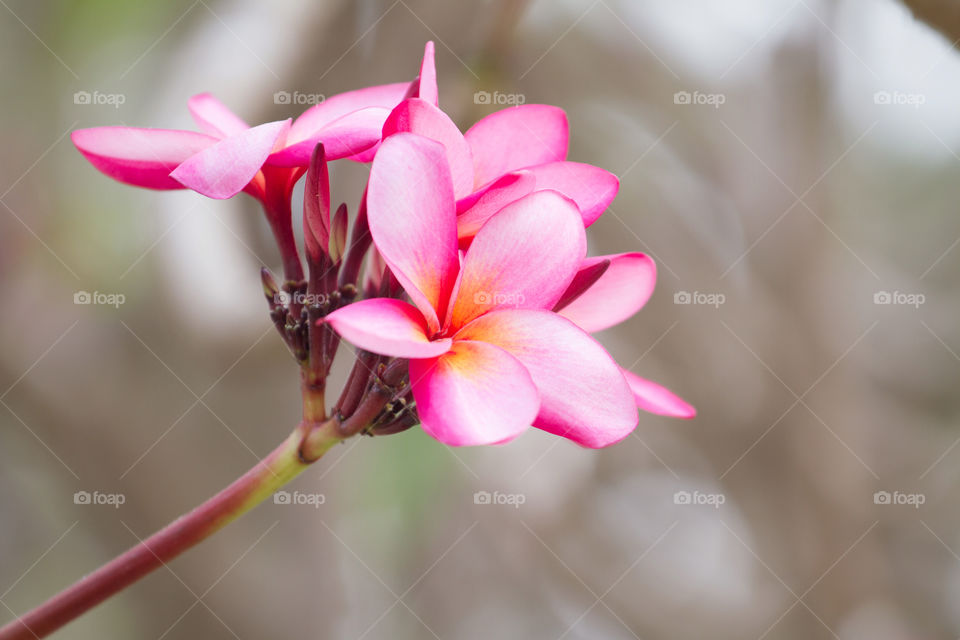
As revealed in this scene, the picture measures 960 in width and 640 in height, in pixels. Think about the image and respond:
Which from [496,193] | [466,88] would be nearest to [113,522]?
[466,88]

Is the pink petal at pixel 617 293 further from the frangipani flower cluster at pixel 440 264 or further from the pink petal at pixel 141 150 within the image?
the pink petal at pixel 141 150

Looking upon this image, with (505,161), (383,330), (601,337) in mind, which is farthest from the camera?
(601,337)

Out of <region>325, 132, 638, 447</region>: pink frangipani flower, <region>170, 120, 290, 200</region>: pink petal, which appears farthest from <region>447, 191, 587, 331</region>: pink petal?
<region>170, 120, 290, 200</region>: pink petal

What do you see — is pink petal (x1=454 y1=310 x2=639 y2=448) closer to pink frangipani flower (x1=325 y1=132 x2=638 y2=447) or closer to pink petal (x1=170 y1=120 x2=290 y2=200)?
pink frangipani flower (x1=325 y1=132 x2=638 y2=447)

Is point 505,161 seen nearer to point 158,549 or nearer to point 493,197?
point 493,197

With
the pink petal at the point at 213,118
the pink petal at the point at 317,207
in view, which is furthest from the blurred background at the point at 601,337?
the pink petal at the point at 317,207

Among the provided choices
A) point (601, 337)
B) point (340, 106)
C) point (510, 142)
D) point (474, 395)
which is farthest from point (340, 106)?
point (601, 337)
